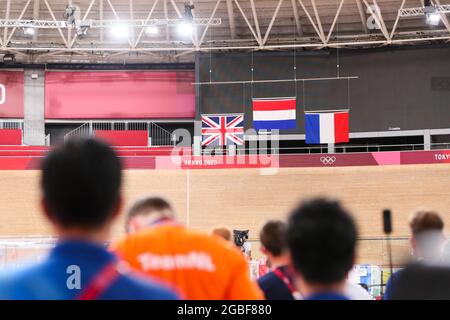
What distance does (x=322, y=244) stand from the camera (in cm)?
Result: 193

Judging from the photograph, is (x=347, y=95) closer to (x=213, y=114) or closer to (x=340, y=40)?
(x=340, y=40)

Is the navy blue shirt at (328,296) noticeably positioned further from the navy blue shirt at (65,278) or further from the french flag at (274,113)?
the french flag at (274,113)

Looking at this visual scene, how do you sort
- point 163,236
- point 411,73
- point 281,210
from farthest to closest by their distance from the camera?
point 411,73 < point 281,210 < point 163,236

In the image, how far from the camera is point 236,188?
22.0 m

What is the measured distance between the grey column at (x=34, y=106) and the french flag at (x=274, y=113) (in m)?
8.83

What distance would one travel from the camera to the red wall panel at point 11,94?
25812 mm

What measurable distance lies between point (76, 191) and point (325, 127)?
2173 centimetres

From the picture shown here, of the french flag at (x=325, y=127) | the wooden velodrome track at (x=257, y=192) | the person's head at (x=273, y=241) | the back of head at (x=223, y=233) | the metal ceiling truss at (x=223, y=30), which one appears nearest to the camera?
the person's head at (x=273, y=241)

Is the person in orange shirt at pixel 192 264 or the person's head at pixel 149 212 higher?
the person's head at pixel 149 212

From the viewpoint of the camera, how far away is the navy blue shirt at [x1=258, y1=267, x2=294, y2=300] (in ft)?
11.5

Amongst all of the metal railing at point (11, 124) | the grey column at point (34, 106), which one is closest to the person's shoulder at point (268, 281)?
the grey column at point (34, 106)

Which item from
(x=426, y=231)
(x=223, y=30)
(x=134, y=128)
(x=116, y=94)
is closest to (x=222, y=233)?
(x=426, y=231)
